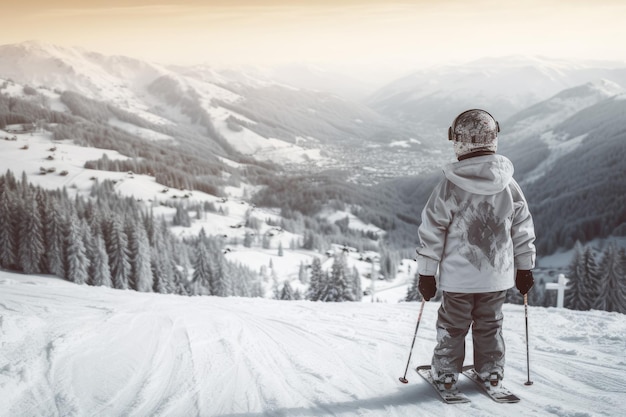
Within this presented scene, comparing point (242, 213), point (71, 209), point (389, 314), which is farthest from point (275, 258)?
point (389, 314)

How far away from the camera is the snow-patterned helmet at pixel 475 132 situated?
9.89 feet

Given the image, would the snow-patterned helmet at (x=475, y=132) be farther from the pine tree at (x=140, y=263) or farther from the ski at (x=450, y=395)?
the pine tree at (x=140, y=263)

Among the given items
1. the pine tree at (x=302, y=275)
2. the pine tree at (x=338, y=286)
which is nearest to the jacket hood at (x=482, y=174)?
the pine tree at (x=338, y=286)

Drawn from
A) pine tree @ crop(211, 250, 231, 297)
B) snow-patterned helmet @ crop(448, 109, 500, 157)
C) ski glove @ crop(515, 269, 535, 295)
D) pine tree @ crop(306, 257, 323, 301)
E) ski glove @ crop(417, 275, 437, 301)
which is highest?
snow-patterned helmet @ crop(448, 109, 500, 157)

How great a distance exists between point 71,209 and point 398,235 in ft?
305

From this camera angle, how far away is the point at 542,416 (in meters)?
2.81

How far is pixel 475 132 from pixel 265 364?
2.94m

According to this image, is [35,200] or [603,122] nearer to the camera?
[35,200]

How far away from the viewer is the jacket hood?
294 centimetres

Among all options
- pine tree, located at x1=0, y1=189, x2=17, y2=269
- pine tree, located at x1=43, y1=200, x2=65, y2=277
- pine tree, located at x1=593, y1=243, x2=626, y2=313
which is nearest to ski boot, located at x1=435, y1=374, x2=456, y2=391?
pine tree, located at x1=593, y1=243, x2=626, y2=313

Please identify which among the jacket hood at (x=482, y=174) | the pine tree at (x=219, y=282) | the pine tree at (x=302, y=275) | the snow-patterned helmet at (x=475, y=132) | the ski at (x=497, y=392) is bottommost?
the pine tree at (x=302, y=275)

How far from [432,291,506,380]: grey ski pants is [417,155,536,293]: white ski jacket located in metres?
0.13

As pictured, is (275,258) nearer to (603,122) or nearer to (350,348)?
(350,348)

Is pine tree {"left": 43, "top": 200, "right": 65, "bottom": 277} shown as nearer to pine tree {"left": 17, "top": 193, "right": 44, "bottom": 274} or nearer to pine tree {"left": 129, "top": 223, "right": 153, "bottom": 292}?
pine tree {"left": 17, "top": 193, "right": 44, "bottom": 274}
